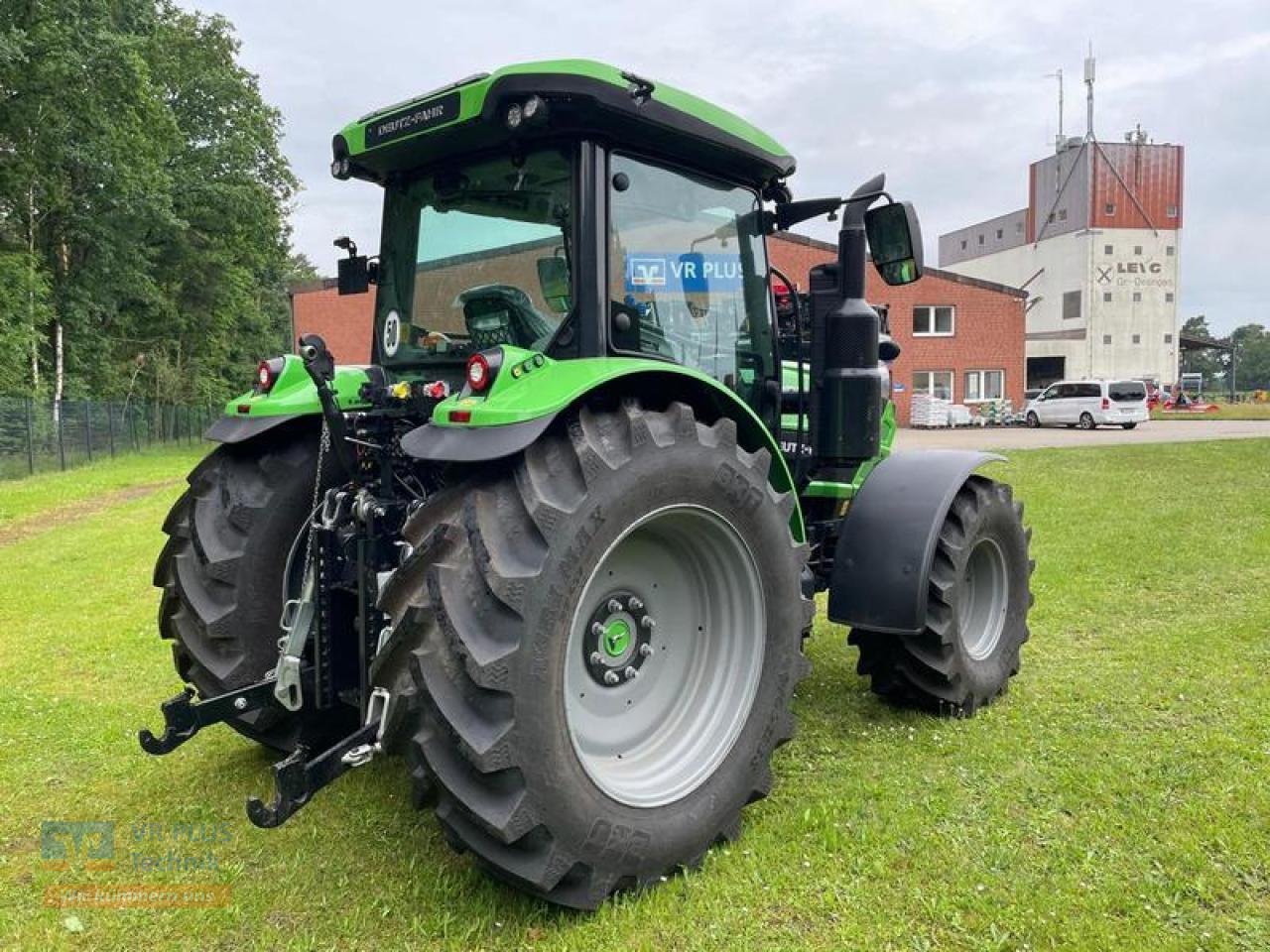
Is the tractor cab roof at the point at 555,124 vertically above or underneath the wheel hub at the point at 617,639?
above

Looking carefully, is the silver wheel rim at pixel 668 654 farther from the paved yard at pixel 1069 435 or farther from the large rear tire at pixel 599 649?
the paved yard at pixel 1069 435

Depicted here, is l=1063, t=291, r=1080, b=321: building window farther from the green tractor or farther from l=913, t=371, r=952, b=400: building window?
the green tractor

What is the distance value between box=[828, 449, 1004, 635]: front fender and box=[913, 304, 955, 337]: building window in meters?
32.8

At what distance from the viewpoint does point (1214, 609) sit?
626 centimetres

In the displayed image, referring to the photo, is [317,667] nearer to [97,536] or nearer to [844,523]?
[844,523]

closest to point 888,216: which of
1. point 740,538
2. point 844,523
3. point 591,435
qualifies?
point 844,523

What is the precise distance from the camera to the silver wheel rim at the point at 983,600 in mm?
4629

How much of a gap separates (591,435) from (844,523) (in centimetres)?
179

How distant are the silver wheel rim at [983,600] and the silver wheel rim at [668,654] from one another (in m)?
1.78

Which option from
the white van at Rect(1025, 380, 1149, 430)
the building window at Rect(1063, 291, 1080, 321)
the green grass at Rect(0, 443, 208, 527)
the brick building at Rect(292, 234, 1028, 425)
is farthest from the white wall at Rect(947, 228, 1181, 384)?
the green grass at Rect(0, 443, 208, 527)

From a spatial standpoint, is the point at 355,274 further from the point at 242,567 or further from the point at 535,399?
the point at 535,399

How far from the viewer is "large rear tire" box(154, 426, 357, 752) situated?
340 centimetres

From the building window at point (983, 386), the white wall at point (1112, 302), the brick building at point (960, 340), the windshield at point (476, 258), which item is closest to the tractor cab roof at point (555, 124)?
the windshield at point (476, 258)

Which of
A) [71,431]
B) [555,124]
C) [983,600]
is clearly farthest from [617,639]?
[71,431]
